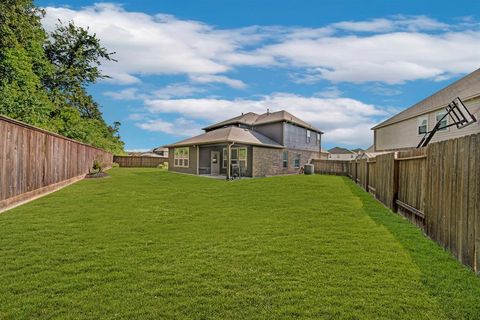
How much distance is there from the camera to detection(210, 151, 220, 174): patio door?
23562mm

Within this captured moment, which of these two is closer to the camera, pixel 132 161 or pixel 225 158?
pixel 225 158

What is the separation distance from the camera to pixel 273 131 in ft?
85.0

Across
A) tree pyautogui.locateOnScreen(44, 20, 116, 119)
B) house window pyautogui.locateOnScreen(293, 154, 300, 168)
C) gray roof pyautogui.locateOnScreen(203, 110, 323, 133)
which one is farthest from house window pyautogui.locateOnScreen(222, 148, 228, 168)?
tree pyautogui.locateOnScreen(44, 20, 116, 119)

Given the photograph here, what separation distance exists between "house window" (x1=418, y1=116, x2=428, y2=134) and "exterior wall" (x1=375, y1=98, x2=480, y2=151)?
13.6 inches

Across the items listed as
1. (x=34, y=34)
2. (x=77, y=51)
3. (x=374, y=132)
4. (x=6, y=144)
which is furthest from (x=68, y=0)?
(x=374, y=132)

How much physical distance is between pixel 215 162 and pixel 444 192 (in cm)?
1926

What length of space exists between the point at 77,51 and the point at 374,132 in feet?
105

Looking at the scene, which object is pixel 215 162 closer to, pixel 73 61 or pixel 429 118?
pixel 429 118

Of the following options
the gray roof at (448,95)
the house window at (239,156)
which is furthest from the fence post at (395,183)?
the house window at (239,156)

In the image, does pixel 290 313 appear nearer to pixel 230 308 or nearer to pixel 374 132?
pixel 230 308

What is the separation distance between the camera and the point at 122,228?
22.3 feet

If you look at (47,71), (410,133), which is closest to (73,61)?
(47,71)

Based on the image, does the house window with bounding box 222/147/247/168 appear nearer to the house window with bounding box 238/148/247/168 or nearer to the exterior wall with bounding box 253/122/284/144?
the house window with bounding box 238/148/247/168

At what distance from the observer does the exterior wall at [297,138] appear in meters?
25.7
